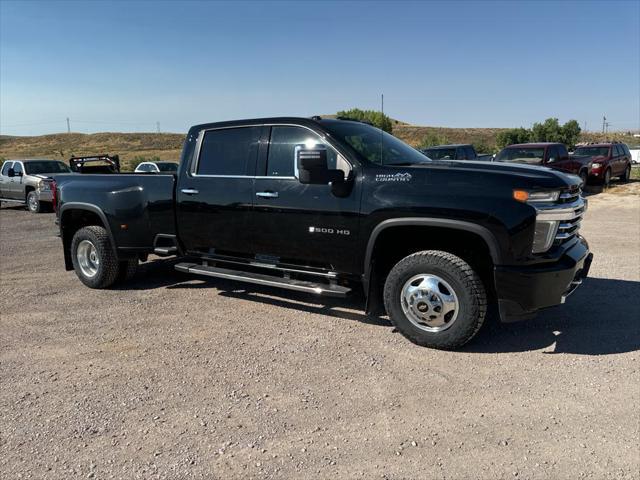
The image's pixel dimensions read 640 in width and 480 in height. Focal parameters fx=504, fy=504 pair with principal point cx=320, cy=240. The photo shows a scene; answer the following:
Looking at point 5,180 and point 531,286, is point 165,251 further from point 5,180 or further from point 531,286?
point 5,180

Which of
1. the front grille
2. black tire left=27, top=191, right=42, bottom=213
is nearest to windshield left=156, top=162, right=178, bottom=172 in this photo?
black tire left=27, top=191, right=42, bottom=213

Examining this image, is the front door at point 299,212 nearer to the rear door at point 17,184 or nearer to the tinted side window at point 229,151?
the tinted side window at point 229,151

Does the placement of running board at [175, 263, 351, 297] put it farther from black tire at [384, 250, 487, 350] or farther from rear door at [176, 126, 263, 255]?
black tire at [384, 250, 487, 350]

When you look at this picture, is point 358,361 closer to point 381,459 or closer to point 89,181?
point 381,459

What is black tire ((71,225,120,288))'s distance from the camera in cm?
636

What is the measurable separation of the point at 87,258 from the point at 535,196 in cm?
559

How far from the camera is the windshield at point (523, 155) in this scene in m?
15.0

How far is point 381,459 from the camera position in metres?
2.81

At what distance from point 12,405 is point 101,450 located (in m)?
1.06

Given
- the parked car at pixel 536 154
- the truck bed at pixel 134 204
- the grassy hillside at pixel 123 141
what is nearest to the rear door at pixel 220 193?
the truck bed at pixel 134 204

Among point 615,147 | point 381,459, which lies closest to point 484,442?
point 381,459

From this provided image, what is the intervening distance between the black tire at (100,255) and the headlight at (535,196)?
4829mm

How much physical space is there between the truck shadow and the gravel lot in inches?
1.0

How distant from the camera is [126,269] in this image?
668 cm
